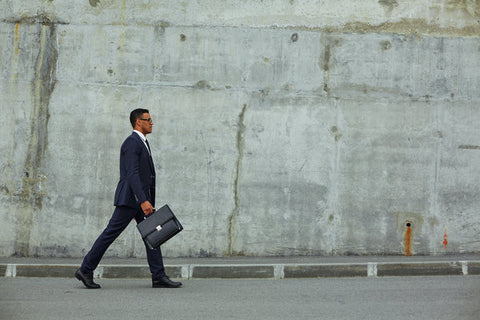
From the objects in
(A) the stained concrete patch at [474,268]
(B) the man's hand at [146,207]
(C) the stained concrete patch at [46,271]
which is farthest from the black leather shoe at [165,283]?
(A) the stained concrete patch at [474,268]

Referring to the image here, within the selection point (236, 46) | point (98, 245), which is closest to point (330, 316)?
point (98, 245)

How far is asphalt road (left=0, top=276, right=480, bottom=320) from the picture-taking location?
6.03 m

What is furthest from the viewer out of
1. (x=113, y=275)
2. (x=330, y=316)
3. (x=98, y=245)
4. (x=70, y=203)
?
(x=70, y=203)

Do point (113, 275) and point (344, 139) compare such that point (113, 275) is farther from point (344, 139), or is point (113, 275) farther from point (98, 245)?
point (344, 139)

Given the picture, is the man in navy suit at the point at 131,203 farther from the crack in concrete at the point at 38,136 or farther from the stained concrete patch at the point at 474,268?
the stained concrete patch at the point at 474,268

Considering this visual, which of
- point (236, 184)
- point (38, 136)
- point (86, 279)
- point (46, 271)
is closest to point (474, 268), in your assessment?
point (236, 184)

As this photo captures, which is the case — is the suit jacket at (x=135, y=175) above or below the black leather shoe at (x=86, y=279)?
above

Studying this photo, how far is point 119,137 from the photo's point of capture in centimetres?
952

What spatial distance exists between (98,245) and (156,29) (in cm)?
332

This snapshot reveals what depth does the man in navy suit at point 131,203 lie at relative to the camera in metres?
7.34

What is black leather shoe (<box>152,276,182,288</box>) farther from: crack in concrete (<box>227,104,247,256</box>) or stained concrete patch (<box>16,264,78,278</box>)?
crack in concrete (<box>227,104,247,256</box>)

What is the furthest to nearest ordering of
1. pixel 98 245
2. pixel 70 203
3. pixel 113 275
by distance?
pixel 70 203
pixel 113 275
pixel 98 245

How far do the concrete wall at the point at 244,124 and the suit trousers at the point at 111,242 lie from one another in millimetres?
1985

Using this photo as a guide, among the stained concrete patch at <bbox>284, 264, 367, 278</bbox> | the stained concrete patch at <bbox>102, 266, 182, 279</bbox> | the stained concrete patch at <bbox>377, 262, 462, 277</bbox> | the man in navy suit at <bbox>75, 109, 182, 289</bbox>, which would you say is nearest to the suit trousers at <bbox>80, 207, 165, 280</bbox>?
the man in navy suit at <bbox>75, 109, 182, 289</bbox>
